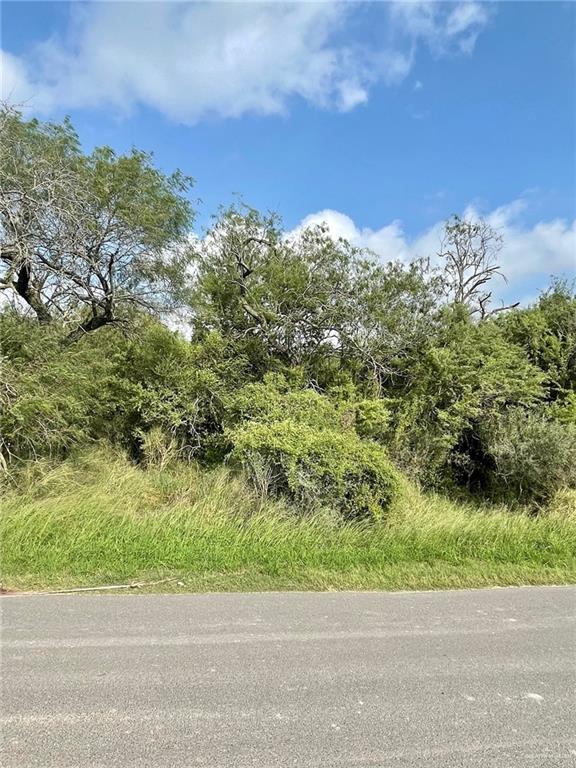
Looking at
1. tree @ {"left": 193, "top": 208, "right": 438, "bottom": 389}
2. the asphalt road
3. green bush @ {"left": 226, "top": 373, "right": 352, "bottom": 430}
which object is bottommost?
the asphalt road

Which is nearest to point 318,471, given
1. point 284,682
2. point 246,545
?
point 246,545

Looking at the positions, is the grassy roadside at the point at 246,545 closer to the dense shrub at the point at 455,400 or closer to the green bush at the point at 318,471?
the green bush at the point at 318,471

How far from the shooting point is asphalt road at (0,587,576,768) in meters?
2.67

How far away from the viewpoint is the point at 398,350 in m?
13.5

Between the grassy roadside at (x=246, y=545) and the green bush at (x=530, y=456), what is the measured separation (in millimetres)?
2626

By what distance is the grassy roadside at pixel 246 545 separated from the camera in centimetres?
568

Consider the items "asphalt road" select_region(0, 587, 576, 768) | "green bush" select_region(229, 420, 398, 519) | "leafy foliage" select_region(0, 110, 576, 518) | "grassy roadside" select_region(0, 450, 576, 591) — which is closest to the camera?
"asphalt road" select_region(0, 587, 576, 768)

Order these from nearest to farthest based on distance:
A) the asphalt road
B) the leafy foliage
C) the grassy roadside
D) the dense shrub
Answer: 1. the asphalt road
2. the grassy roadside
3. the leafy foliage
4. the dense shrub

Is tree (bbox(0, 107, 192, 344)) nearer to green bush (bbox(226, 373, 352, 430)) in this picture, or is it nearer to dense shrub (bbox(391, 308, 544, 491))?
green bush (bbox(226, 373, 352, 430))

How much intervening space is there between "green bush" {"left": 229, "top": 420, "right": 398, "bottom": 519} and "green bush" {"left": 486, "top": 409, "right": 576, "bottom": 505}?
4.27 m

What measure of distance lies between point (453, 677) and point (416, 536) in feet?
12.6

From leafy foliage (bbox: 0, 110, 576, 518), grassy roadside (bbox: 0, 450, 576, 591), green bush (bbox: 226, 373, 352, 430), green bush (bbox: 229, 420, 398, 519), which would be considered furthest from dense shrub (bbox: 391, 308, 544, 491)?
green bush (bbox: 229, 420, 398, 519)

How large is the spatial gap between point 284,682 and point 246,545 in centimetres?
330

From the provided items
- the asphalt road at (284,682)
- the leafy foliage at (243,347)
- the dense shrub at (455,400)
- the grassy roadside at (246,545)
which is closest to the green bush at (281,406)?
the leafy foliage at (243,347)
